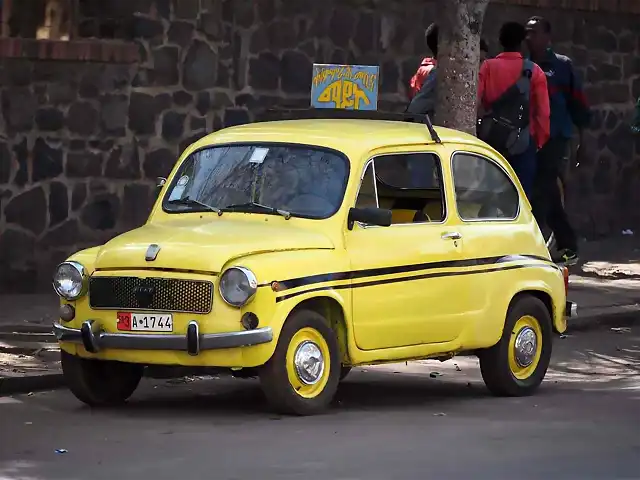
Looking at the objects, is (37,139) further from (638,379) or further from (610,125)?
(610,125)

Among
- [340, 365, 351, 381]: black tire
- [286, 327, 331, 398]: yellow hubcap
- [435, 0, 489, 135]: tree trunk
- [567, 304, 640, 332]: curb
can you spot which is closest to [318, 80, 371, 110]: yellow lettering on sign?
[435, 0, 489, 135]: tree trunk

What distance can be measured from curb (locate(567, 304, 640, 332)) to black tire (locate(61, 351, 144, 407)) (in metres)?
4.98

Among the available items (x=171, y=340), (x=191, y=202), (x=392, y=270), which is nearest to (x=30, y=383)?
(x=191, y=202)

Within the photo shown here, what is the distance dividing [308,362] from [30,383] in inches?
80.4

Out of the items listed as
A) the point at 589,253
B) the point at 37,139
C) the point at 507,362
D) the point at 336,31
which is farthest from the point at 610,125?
the point at 507,362

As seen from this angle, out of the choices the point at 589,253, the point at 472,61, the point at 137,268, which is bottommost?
the point at 589,253

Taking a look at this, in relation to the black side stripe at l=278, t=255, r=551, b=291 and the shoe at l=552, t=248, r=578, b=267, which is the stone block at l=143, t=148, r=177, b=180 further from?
the black side stripe at l=278, t=255, r=551, b=291

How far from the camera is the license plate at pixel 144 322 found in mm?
9664

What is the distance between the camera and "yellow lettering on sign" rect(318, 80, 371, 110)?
13945 millimetres

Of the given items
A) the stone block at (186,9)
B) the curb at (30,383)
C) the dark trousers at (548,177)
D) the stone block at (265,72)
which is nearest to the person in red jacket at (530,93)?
the dark trousers at (548,177)

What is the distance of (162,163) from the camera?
1605 centimetres

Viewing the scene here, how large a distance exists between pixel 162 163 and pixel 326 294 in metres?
6.42

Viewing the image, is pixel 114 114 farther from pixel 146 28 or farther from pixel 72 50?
pixel 146 28

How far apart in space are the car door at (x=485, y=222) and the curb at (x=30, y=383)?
2554 mm
